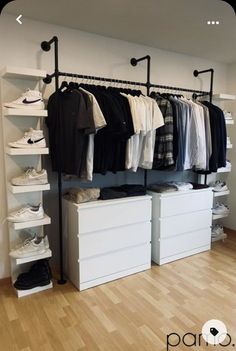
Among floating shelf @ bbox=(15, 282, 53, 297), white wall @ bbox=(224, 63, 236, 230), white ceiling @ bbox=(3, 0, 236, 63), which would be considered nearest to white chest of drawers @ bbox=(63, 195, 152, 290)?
floating shelf @ bbox=(15, 282, 53, 297)

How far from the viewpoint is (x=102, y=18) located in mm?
2203

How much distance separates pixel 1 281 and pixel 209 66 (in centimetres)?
331

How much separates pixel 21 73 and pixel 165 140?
134 cm

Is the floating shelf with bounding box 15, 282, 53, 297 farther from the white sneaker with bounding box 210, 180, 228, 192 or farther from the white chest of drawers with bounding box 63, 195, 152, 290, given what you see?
the white sneaker with bounding box 210, 180, 228, 192

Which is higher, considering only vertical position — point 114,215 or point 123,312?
point 114,215

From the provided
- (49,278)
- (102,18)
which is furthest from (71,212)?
(102,18)

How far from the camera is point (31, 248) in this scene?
7.16 ft

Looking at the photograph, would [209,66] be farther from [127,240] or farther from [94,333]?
[94,333]

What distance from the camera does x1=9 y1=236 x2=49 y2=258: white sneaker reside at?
2139mm

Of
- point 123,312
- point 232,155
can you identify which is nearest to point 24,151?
point 123,312

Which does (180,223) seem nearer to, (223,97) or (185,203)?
(185,203)

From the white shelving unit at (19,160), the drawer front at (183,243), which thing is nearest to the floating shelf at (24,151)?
the white shelving unit at (19,160)

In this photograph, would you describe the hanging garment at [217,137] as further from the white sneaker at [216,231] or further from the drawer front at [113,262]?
the drawer front at [113,262]

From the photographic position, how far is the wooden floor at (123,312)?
1.69m
